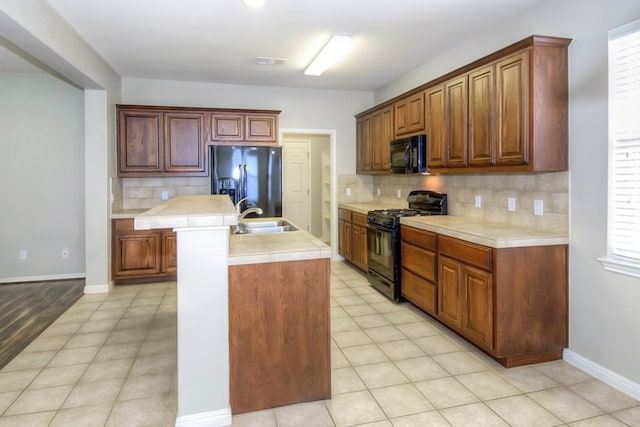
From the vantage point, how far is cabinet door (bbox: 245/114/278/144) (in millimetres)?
5246

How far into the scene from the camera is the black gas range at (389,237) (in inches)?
158

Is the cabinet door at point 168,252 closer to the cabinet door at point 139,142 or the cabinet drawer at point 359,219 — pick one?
A: the cabinet door at point 139,142

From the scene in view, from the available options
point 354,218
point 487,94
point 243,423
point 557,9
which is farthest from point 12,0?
point 354,218

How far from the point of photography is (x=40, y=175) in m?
4.95

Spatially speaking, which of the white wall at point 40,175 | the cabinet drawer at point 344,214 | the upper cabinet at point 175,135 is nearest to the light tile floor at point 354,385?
the white wall at point 40,175

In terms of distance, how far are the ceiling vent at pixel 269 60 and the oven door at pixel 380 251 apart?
84.8 inches

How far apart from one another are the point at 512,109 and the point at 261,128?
3.33 m

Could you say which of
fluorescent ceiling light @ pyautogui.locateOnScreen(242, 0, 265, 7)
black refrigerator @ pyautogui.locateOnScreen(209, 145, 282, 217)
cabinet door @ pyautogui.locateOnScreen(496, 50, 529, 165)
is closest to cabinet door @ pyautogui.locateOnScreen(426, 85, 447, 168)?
cabinet door @ pyautogui.locateOnScreen(496, 50, 529, 165)

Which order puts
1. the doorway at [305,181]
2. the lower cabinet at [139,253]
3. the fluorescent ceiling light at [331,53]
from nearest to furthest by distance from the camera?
the fluorescent ceiling light at [331,53] → the lower cabinet at [139,253] → the doorway at [305,181]

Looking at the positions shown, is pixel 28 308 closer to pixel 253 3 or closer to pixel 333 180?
pixel 253 3

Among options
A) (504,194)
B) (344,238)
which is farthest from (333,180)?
(504,194)

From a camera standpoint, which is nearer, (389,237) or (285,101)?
(389,237)

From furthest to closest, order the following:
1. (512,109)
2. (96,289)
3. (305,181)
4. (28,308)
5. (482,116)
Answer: (305,181)
(96,289)
(28,308)
(482,116)
(512,109)

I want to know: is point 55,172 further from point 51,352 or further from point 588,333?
point 588,333
